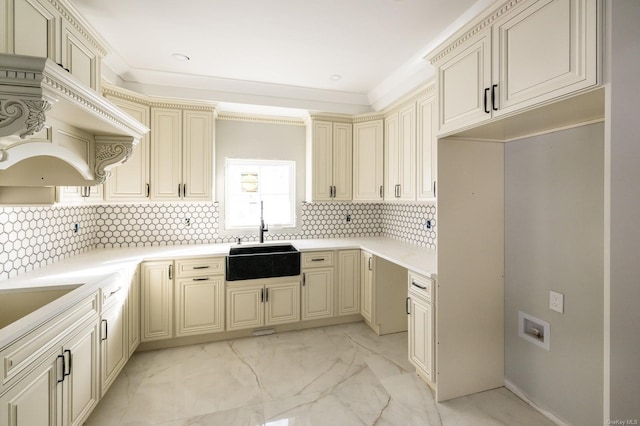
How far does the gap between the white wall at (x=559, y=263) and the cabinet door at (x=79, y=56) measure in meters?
3.06

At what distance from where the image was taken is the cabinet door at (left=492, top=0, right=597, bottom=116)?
110cm

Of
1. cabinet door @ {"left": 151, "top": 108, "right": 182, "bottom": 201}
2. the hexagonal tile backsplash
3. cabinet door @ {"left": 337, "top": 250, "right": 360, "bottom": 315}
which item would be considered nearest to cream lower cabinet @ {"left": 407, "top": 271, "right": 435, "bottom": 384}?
→ the hexagonal tile backsplash

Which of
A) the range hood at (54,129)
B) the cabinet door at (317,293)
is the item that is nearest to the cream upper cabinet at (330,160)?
the cabinet door at (317,293)

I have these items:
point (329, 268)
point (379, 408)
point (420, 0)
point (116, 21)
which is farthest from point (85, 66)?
point (379, 408)

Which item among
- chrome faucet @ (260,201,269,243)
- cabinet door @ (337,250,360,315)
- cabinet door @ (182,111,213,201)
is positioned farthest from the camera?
chrome faucet @ (260,201,269,243)

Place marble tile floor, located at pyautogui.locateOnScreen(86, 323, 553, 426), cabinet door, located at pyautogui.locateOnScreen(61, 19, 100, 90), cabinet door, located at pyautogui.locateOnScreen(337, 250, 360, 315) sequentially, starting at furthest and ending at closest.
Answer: cabinet door, located at pyautogui.locateOnScreen(337, 250, 360, 315)
marble tile floor, located at pyautogui.locateOnScreen(86, 323, 553, 426)
cabinet door, located at pyautogui.locateOnScreen(61, 19, 100, 90)

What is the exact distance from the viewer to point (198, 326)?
8.97 ft

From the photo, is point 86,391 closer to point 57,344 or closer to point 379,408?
A: point 57,344

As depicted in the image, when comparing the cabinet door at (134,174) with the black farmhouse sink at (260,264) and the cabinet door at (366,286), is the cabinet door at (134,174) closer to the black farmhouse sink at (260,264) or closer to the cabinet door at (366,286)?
the black farmhouse sink at (260,264)

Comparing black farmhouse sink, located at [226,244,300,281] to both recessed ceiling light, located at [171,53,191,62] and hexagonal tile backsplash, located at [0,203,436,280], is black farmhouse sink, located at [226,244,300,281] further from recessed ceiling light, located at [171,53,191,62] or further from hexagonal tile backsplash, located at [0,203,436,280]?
recessed ceiling light, located at [171,53,191,62]

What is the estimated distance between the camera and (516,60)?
138 cm

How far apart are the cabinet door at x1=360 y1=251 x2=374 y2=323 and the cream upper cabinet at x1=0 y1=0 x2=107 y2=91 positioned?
9.21 ft

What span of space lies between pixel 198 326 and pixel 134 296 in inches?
25.6

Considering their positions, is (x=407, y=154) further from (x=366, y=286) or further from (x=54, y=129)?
(x=54, y=129)
